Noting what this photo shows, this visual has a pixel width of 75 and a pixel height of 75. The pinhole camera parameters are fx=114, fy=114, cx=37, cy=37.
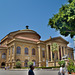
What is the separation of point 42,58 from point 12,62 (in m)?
12.4

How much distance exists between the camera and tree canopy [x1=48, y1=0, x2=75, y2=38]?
14914mm

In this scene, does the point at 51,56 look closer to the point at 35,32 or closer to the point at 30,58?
the point at 30,58

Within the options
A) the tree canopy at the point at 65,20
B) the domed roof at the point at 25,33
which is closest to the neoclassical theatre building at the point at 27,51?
the domed roof at the point at 25,33

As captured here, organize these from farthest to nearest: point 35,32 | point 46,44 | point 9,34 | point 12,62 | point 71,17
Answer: point 35,32 < point 9,34 < point 46,44 < point 12,62 < point 71,17

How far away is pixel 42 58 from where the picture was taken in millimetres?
46125

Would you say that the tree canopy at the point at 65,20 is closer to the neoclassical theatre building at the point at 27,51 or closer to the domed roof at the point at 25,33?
the neoclassical theatre building at the point at 27,51

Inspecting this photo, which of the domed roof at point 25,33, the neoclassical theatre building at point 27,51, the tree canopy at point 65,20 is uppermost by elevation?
the domed roof at point 25,33

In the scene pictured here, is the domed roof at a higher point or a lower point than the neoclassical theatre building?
higher

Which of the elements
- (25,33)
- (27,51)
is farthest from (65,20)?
(25,33)

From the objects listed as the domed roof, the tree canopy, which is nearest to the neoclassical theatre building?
the domed roof

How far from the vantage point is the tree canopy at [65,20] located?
14.9 metres

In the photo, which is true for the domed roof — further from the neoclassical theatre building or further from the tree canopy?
the tree canopy

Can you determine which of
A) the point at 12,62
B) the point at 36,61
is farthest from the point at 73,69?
the point at 36,61

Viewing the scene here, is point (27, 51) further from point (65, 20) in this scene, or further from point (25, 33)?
point (65, 20)
